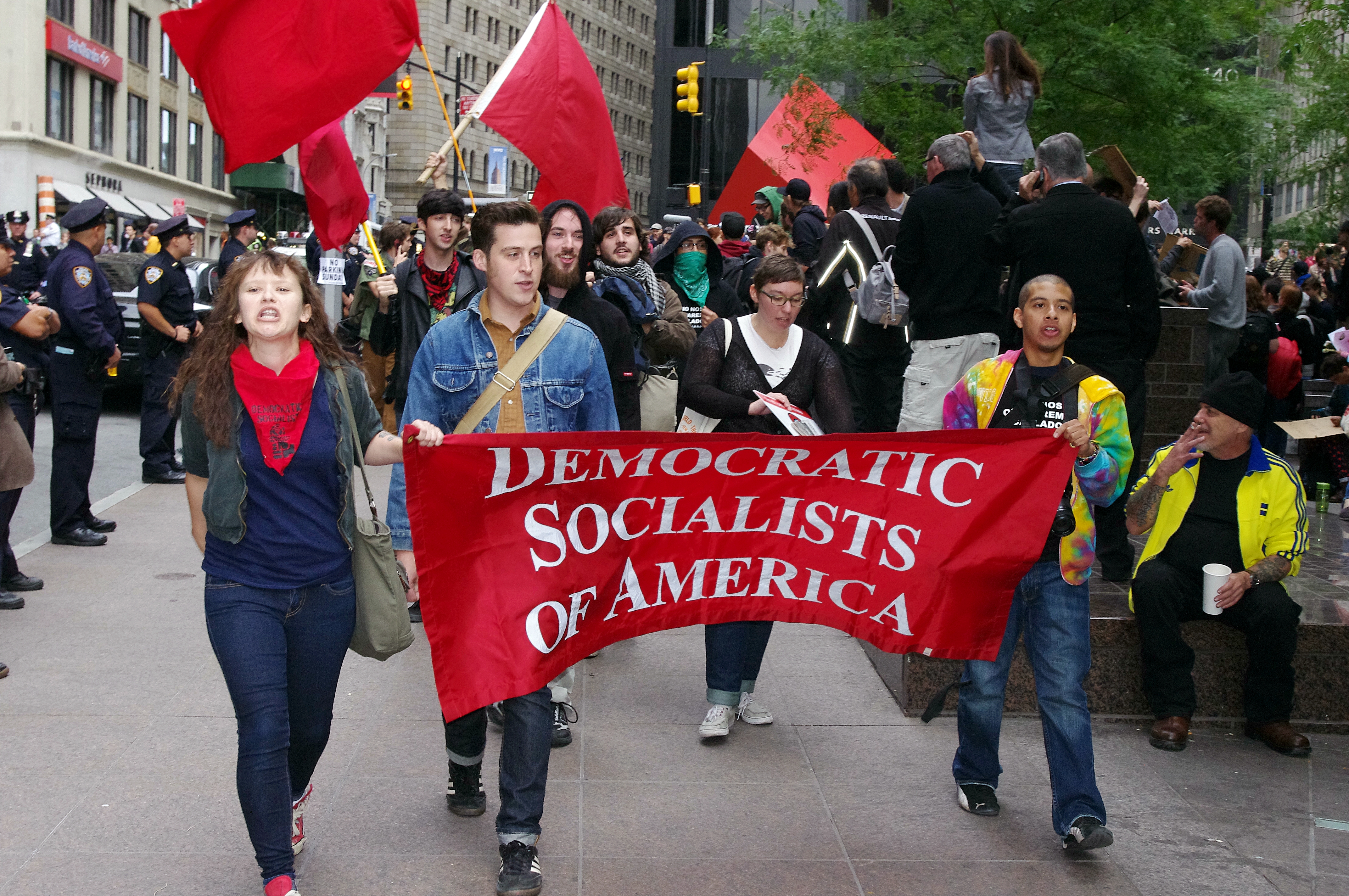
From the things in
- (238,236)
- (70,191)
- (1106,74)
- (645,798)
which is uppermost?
(70,191)

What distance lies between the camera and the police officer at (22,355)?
7.77m

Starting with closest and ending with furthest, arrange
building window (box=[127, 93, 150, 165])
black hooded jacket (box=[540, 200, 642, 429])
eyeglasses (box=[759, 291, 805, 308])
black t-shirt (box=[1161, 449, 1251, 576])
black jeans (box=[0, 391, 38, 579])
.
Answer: eyeglasses (box=[759, 291, 805, 308]) → black t-shirt (box=[1161, 449, 1251, 576]) → black hooded jacket (box=[540, 200, 642, 429]) → black jeans (box=[0, 391, 38, 579]) → building window (box=[127, 93, 150, 165])

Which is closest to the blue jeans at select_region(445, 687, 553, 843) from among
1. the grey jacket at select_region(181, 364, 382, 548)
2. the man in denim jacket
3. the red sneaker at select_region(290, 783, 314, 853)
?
the man in denim jacket

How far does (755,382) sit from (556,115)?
4.02 m

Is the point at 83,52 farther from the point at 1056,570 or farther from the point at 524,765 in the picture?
the point at 1056,570

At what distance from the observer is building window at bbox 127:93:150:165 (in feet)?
160

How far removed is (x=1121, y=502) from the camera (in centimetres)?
691

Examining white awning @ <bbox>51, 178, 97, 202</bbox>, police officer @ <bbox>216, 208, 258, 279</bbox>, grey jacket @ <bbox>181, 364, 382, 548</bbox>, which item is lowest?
grey jacket @ <bbox>181, 364, 382, 548</bbox>

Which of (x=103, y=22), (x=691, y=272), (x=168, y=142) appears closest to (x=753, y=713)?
(x=691, y=272)

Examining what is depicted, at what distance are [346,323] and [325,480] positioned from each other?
447cm

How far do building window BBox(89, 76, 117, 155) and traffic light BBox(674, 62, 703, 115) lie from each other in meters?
24.7

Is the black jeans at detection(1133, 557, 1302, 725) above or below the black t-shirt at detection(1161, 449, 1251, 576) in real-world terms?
below

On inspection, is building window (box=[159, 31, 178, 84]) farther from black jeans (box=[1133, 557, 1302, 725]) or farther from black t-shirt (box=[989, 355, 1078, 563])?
black t-shirt (box=[989, 355, 1078, 563])

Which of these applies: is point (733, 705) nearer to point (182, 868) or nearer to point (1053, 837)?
point (1053, 837)
